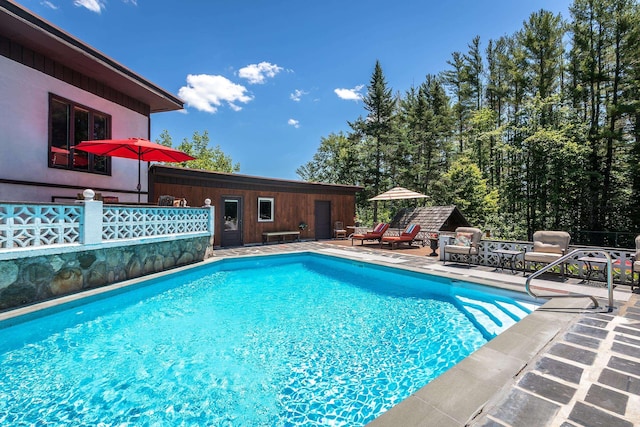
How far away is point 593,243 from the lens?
13.7m

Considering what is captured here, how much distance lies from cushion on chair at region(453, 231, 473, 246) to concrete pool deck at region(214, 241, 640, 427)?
4.05 meters

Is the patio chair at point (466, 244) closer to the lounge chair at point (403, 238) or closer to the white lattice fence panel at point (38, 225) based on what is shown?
the lounge chair at point (403, 238)

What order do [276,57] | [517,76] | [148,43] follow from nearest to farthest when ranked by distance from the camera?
[148,43], [276,57], [517,76]

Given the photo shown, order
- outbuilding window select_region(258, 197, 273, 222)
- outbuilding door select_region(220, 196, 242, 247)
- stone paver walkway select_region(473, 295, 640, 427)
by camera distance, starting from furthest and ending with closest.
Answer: outbuilding window select_region(258, 197, 273, 222)
outbuilding door select_region(220, 196, 242, 247)
stone paver walkway select_region(473, 295, 640, 427)

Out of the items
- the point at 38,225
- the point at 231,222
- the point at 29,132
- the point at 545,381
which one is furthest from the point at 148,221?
the point at 545,381

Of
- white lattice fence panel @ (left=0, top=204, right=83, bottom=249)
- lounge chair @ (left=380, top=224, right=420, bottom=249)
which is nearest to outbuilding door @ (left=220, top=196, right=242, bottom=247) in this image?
lounge chair @ (left=380, top=224, right=420, bottom=249)

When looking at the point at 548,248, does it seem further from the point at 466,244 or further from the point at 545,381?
the point at 545,381

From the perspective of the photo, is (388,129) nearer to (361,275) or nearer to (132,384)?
(361,275)

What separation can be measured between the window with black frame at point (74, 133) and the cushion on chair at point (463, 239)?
9719 millimetres

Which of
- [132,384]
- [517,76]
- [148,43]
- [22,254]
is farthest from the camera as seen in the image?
[517,76]

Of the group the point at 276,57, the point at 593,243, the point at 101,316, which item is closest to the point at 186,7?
the point at 276,57

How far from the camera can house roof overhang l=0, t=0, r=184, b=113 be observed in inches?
200

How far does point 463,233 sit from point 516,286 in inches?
106

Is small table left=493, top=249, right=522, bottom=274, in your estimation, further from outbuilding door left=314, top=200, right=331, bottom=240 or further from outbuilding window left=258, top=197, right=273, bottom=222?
outbuilding window left=258, top=197, right=273, bottom=222
